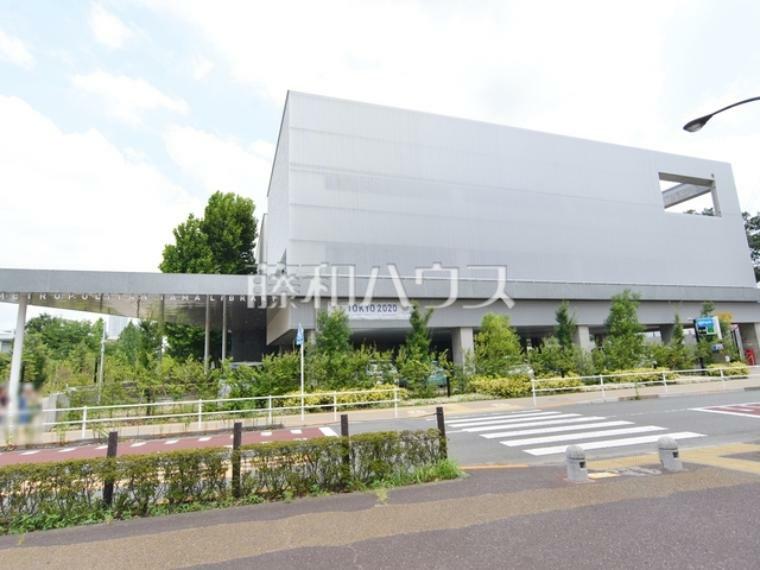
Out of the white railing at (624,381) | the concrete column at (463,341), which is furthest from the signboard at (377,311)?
the white railing at (624,381)

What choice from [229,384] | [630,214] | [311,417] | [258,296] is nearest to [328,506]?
[311,417]

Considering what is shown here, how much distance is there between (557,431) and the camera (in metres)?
11.3

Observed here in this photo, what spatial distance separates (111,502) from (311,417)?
10373 millimetres

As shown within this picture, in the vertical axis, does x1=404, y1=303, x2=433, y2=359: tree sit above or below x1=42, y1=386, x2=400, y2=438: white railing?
above

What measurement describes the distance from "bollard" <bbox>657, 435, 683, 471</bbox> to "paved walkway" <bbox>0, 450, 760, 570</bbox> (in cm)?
45

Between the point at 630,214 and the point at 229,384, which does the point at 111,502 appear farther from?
the point at 630,214

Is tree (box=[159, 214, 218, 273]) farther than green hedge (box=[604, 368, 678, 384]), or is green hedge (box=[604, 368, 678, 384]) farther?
tree (box=[159, 214, 218, 273])

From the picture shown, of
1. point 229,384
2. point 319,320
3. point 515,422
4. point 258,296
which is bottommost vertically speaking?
point 515,422

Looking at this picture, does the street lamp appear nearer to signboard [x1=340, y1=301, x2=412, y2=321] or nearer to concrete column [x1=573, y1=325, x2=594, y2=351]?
signboard [x1=340, y1=301, x2=412, y2=321]

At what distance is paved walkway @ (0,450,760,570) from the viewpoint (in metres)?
4.16

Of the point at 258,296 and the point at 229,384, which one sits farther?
the point at 258,296

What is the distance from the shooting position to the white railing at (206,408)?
13.8m

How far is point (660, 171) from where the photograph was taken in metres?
33.7

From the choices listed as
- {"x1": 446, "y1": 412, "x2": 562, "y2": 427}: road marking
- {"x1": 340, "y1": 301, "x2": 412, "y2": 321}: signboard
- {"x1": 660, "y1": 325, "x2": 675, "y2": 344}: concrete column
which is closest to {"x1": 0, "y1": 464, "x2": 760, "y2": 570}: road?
{"x1": 446, "y1": 412, "x2": 562, "y2": 427}: road marking
